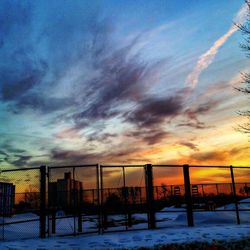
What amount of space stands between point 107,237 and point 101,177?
7.92 ft

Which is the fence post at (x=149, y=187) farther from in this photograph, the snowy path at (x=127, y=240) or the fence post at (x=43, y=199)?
the fence post at (x=43, y=199)

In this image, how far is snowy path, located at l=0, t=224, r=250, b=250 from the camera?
433 inches

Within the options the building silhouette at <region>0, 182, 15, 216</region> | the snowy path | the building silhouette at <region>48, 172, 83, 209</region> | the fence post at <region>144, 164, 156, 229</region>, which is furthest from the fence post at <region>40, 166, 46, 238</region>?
the building silhouette at <region>0, 182, 15, 216</region>

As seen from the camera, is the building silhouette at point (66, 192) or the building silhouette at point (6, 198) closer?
the building silhouette at point (66, 192)

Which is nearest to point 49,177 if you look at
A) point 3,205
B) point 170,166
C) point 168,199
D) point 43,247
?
point 43,247

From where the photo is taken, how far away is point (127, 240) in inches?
468

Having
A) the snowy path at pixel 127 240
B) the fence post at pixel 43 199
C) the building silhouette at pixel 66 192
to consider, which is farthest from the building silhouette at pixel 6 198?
the snowy path at pixel 127 240

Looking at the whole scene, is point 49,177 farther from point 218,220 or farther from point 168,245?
point 218,220

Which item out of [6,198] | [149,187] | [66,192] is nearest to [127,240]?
[149,187]

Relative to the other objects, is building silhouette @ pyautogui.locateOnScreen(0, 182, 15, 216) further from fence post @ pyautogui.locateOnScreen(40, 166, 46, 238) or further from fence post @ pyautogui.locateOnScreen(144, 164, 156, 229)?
fence post @ pyautogui.locateOnScreen(144, 164, 156, 229)

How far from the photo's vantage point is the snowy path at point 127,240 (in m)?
11.0

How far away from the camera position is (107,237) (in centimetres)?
1242

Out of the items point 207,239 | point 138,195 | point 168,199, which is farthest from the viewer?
point 168,199

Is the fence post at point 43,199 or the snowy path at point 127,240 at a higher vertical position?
the fence post at point 43,199
